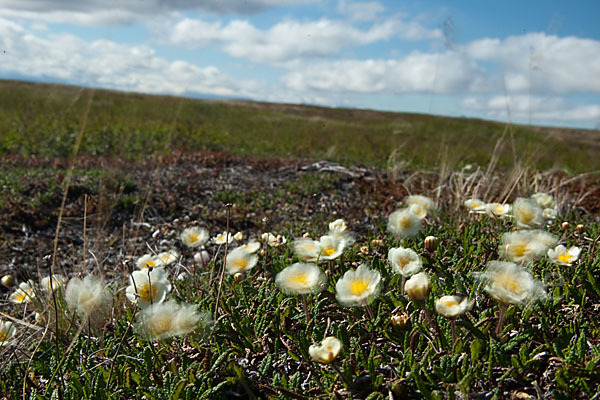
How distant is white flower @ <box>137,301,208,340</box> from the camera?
58.3 inches

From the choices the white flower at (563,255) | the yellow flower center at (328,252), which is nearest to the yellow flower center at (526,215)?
the white flower at (563,255)

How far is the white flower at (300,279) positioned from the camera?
163cm

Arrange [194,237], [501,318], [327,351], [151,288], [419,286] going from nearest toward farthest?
[327,351] < [419,286] < [501,318] < [151,288] < [194,237]

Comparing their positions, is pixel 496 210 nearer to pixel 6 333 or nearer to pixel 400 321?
pixel 400 321

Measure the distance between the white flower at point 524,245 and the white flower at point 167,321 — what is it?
45.6 inches

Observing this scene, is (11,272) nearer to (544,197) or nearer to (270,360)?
(270,360)

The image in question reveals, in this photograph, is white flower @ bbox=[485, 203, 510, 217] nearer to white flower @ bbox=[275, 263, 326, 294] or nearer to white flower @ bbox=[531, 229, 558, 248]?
white flower @ bbox=[531, 229, 558, 248]

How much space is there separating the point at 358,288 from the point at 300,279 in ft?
0.76

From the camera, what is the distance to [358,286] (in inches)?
61.4

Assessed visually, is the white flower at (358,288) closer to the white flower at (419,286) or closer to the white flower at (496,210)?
the white flower at (419,286)

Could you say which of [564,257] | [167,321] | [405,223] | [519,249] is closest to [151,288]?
[167,321]

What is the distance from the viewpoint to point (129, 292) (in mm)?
1972

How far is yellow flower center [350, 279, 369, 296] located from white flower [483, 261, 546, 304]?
1.24 ft

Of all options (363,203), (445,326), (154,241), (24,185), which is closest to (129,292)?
(445,326)
